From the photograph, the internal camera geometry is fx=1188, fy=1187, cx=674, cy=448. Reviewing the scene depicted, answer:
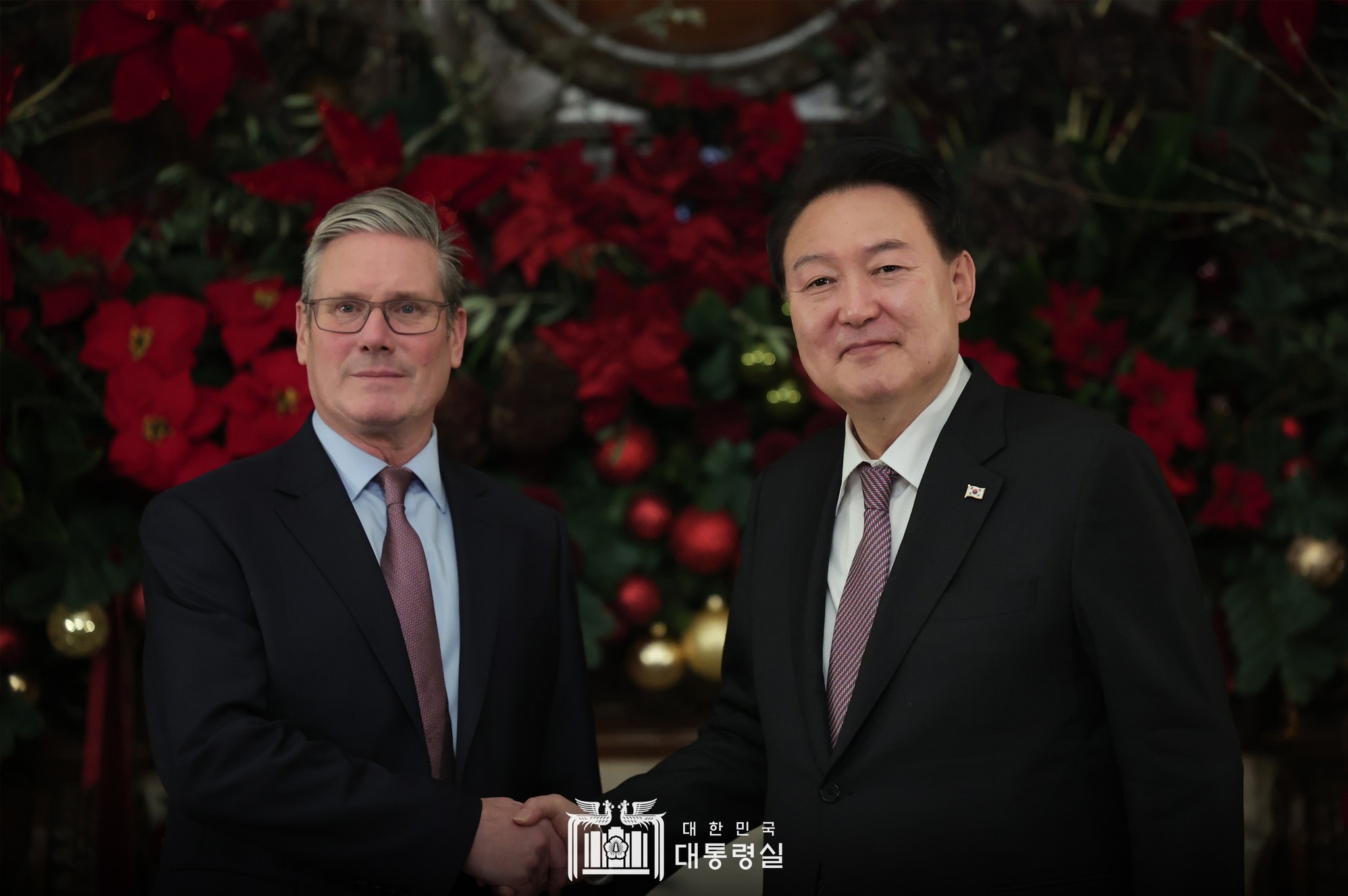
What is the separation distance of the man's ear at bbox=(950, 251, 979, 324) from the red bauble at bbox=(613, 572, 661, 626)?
63 centimetres

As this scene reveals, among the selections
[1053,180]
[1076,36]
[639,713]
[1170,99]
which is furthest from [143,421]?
[1170,99]

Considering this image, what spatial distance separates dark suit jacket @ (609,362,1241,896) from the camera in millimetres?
1246

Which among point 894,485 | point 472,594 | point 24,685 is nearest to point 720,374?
point 894,485

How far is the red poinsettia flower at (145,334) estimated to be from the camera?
5.56 ft

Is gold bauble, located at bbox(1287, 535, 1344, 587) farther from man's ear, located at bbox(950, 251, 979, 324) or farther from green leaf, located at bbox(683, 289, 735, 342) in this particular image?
green leaf, located at bbox(683, 289, 735, 342)

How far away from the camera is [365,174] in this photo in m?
1.77

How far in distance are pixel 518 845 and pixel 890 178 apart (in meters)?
0.91

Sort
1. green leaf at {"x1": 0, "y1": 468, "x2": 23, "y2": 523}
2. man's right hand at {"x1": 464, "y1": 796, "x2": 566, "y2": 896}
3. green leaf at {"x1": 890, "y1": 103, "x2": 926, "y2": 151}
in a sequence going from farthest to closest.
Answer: green leaf at {"x1": 890, "y1": 103, "x2": 926, "y2": 151} < green leaf at {"x1": 0, "y1": 468, "x2": 23, "y2": 523} < man's right hand at {"x1": 464, "y1": 796, "x2": 566, "y2": 896}

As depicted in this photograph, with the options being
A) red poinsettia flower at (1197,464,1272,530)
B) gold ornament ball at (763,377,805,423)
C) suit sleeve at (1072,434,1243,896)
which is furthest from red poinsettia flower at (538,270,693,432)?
red poinsettia flower at (1197,464,1272,530)

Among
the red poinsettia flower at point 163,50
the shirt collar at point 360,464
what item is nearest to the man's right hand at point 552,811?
the shirt collar at point 360,464

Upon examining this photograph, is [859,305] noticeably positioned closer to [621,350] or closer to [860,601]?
[860,601]

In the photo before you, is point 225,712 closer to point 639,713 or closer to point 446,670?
point 446,670

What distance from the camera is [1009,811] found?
1.26 meters

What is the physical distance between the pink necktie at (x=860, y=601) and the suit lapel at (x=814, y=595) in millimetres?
17
